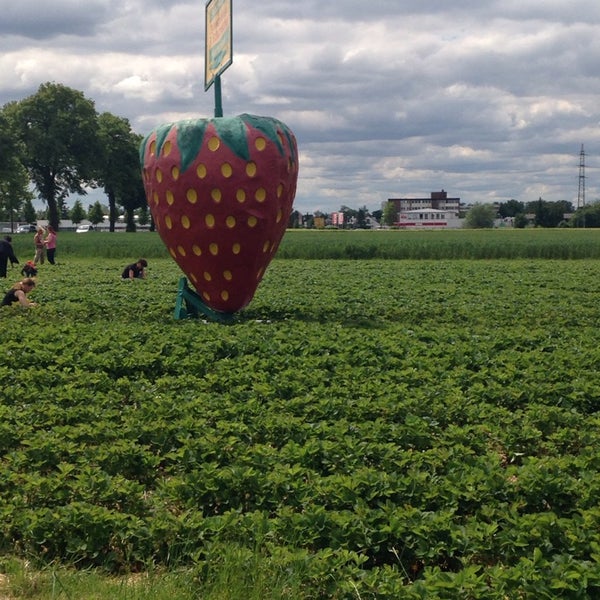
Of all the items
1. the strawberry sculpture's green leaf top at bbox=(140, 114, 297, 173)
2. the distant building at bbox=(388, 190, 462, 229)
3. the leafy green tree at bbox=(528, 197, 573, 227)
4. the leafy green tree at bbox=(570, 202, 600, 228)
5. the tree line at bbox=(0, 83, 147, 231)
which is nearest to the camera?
the strawberry sculpture's green leaf top at bbox=(140, 114, 297, 173)

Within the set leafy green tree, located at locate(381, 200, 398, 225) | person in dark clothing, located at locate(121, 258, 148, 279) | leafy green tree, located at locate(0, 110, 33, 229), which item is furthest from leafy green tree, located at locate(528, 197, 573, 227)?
person in dark clothing, located at locate(121, 258, 148, 279)

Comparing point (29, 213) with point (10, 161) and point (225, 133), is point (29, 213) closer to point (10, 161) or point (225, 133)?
point (10, 161)

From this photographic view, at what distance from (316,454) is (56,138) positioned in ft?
187

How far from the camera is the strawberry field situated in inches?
169

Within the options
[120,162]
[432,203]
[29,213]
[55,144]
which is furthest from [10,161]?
[432,203]

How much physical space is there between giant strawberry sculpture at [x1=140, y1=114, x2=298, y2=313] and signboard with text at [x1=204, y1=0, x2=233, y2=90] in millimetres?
1193

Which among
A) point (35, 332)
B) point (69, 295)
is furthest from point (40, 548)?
point (69, 295)

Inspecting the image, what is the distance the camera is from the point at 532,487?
492 cm

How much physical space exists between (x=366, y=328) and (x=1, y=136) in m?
45.7

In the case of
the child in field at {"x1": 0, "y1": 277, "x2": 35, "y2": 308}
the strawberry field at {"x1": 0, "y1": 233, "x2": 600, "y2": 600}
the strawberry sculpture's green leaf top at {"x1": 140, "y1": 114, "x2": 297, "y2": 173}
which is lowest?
the strawberry field at {"x1": 0, "y1": 233, "x2": 600, "y2": 600}

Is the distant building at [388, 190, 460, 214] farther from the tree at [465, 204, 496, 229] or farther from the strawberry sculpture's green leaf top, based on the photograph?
the strawberry sculpture's green leaf top

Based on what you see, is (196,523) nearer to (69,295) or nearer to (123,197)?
(69,295)

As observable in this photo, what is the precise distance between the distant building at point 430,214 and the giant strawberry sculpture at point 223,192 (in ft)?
316

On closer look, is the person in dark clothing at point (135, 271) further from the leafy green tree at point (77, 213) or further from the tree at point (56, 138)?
the leafy green tree at point (77, 213)
